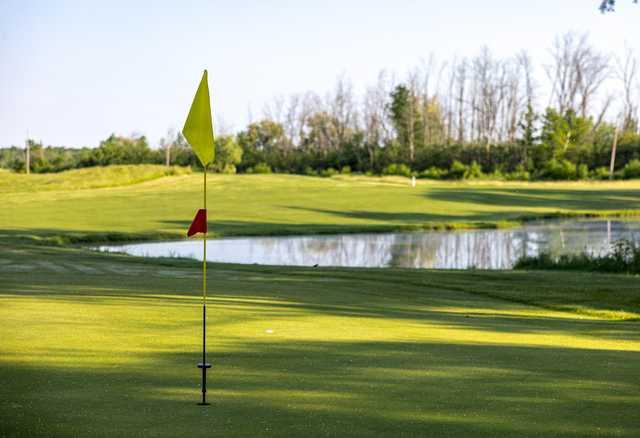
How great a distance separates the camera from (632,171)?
7369 cm

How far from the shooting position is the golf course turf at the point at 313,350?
6488 millimetres

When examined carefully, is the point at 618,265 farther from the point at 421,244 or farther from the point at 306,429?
the point at 306,429

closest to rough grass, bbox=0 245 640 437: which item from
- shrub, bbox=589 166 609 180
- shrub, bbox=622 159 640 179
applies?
shrub, bbox=622 159 640 179

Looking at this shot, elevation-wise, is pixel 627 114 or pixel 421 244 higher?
pixel 627 114

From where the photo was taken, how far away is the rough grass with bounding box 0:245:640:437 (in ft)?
21.0

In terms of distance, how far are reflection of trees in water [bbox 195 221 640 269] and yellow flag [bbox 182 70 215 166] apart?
2241 cm

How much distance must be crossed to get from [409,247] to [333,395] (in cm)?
2898

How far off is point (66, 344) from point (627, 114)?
322 feet

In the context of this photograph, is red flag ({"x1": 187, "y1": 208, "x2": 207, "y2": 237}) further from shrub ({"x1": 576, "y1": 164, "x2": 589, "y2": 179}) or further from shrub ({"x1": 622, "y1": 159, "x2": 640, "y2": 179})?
shrub ({"x1": 576, "y1": 164, "x2": 589, "y2": 179})

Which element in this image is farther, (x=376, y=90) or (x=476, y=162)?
(x=376, y=90)

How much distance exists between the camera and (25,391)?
7113mm

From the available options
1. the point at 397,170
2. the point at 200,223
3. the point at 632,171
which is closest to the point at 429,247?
the point at 200,223

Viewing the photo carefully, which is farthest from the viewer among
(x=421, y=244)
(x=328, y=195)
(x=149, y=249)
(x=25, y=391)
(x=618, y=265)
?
(x=328, y=195)

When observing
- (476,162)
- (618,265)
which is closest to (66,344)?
(618,265)
